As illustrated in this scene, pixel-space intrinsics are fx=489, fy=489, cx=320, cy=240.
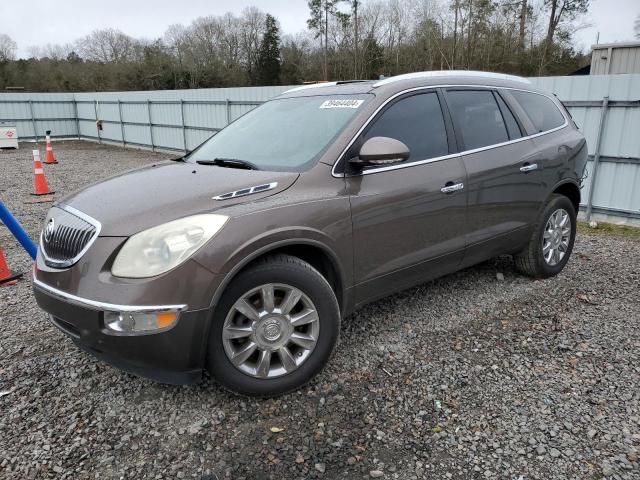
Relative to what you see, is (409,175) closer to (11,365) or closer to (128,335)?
(128,335)

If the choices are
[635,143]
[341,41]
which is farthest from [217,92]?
[341,41]

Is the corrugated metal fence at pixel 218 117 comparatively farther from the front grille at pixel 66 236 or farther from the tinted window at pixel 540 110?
the front grille at pixel 66 236

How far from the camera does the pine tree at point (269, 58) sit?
Result: 55.4 metres

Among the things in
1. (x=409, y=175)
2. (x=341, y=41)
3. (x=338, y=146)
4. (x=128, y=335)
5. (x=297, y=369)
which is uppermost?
(x=341, y=41)

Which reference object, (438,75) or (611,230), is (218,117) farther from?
(438,75)

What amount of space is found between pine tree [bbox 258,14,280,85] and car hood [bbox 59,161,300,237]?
5421 centimetres

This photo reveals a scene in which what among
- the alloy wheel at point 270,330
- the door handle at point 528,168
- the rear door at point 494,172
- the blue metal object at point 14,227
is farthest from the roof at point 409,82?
the blue metal object at point 14,227

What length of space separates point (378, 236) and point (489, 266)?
94.4 inches

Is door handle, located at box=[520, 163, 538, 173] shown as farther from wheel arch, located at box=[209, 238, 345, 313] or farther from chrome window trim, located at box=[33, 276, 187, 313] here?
chrome window trim, located at box=[33, 276, 187, 313]

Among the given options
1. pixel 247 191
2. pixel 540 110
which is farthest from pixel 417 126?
pixel 540 110

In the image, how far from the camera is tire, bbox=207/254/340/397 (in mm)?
2621

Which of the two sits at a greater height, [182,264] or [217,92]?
[217,92]

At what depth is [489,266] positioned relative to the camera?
16.9 feet

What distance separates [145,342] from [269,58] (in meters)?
58.0
